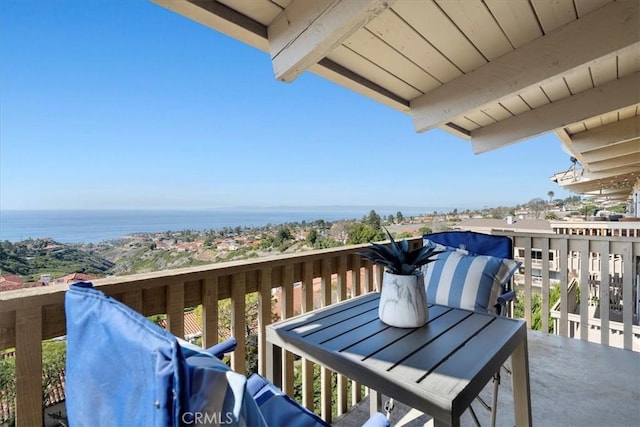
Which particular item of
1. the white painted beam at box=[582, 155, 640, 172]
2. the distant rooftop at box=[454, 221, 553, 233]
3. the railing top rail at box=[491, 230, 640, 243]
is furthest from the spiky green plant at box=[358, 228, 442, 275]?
the white painted beam at box=[582, 155, 640, 172]

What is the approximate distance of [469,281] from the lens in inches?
82.5

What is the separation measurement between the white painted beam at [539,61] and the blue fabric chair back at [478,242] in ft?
3.10

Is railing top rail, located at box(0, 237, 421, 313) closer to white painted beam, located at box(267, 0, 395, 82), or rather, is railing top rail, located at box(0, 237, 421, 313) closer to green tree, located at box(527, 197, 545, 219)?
white painted beam, located at box(267, 0, 395, 82)

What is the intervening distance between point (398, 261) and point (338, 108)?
938cm

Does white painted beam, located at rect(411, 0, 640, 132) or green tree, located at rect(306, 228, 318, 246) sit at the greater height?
white painted beam, located at rect(411, 0, 640, 132)

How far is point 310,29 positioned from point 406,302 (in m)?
1.31

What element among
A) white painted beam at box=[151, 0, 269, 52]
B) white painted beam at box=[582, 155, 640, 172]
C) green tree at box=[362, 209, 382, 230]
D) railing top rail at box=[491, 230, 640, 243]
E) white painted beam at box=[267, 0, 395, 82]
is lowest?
railing top rail at box=[491, 230, 640, 243]

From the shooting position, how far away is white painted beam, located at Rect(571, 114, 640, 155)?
11.7ft

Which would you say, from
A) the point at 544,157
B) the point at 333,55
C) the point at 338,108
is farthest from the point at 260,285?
the point at 544,157

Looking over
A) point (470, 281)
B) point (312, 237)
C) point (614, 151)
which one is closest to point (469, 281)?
point (470, 281)

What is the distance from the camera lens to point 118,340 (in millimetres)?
671

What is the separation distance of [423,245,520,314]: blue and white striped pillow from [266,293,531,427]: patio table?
0.43 m

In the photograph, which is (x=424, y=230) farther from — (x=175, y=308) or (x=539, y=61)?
(x=175, y=308)

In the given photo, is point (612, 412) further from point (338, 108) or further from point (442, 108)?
point (338, 108)
